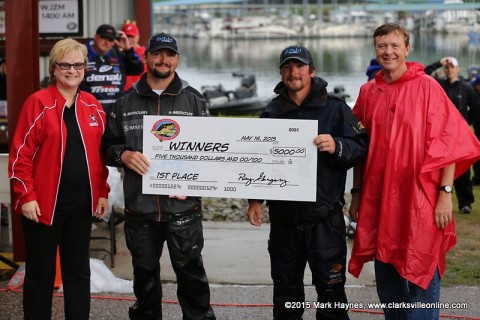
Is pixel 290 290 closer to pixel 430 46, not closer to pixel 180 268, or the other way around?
pixel 180 268

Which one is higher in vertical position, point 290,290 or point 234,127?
point 234,127

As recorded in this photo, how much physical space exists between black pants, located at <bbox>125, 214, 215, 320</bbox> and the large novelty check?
235mm

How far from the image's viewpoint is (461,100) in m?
10.6

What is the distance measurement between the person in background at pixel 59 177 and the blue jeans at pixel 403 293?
1749mm

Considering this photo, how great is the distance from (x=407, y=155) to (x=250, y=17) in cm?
10075

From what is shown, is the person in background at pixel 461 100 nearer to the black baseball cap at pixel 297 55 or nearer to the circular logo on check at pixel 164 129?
the black baseball cap at pixel 297 55

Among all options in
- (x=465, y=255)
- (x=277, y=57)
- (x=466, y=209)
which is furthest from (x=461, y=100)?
(x=277, y=57)

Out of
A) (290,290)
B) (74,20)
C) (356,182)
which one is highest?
(74,20)

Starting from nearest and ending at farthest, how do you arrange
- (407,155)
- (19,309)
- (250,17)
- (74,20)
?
(407,155)
(19,309)
(74,20)
(250,17)

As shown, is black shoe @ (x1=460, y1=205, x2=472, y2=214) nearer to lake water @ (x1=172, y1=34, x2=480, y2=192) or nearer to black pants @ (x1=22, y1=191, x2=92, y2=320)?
black pants @ (x1=22, y1=191, x2=92, y2=320)

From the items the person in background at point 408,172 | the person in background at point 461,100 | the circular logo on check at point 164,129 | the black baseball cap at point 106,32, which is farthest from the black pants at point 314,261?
the person in background at point 461,100

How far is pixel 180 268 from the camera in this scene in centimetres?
528

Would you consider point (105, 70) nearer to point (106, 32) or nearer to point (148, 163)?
point (106, 32)

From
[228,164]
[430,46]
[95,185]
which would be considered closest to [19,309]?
[95,185]
